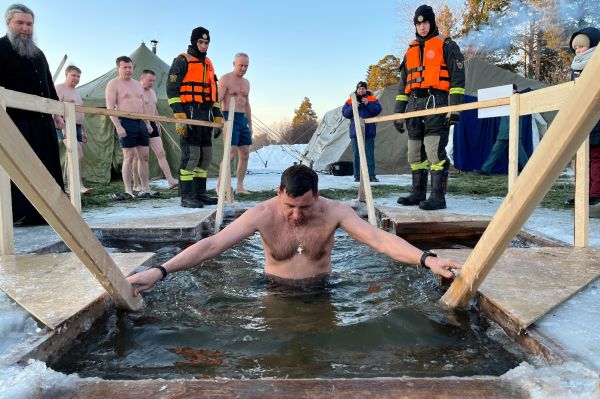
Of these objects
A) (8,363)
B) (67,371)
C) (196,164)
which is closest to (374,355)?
(67,371)

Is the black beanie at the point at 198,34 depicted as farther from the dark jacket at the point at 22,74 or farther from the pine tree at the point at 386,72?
the pine tree at the point at 386,72

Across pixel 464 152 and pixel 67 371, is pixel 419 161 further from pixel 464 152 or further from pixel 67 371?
pixel 464 152

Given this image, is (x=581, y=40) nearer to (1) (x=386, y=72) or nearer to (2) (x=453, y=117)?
(2) (x=453, y=117)

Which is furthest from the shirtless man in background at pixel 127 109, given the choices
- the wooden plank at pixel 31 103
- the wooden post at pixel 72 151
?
the wooden plank at pixel 31 103

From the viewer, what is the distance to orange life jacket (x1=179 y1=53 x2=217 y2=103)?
5852mm

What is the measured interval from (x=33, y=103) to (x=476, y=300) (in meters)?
3.16

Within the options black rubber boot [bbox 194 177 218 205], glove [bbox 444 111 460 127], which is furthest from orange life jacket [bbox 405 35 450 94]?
black rubber boot [bbox 194 177 218 205]

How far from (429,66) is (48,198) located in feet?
14.9

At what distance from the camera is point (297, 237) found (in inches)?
110

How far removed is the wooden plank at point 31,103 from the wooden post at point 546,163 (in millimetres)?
2985

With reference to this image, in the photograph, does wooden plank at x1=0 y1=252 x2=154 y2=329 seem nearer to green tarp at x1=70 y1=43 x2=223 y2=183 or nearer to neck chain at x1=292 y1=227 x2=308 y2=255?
neck chain at x1=292 y1=227 x2=308 y2=255

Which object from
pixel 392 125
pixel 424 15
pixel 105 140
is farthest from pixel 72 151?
pixel 392 125

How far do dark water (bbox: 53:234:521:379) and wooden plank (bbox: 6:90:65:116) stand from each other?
5.06 ft

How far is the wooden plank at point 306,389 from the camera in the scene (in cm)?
141
